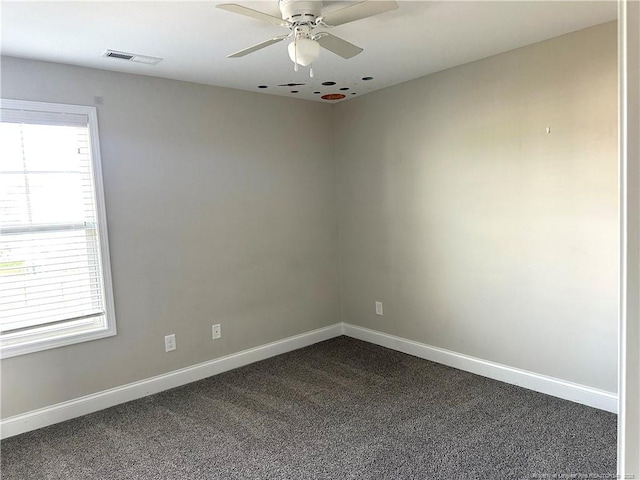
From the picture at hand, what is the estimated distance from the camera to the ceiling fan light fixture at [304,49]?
84.0 inches

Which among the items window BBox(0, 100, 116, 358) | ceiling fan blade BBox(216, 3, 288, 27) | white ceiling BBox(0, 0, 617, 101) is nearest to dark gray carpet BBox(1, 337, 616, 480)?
window BBox(0, 100, 116, 358)

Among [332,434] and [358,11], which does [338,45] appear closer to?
[358,11]

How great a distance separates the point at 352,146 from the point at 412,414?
8.19 feet

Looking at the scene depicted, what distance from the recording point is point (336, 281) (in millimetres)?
4656

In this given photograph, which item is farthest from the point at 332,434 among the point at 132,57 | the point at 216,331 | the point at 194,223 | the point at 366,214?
the point at 132,57

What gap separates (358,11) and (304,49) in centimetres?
29

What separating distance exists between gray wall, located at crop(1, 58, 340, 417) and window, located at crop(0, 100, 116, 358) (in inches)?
3.4

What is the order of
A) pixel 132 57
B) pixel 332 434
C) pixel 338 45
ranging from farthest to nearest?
pixel 132 57, pixel 332 434, pixel 338 45

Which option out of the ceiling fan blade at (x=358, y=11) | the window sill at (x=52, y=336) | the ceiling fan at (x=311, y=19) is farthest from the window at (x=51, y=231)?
the ceiling fan blade at (x=358, y=11)

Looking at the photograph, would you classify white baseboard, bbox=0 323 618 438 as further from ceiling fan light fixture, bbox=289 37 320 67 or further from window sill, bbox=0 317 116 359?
ceiling fan light fixture, bbox=289 37 320 67

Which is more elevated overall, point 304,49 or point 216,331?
point 304,49

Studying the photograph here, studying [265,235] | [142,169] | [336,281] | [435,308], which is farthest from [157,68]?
[435,308]

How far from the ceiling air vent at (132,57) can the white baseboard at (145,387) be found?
226 centimetres

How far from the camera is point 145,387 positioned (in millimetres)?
3402
